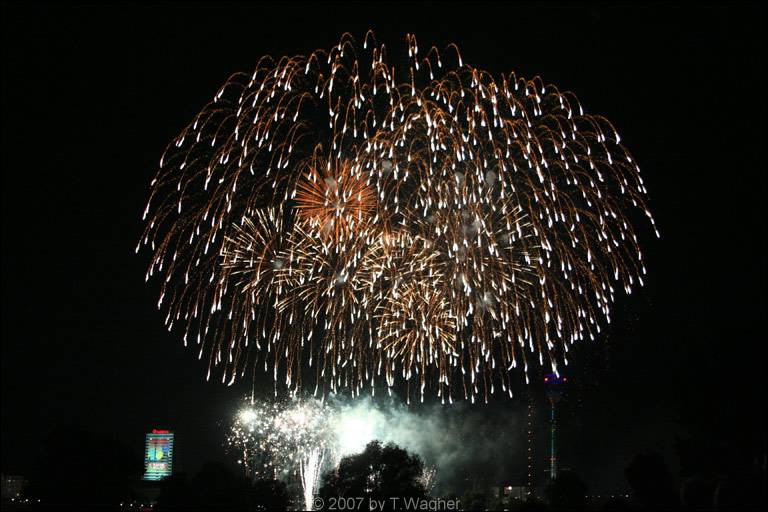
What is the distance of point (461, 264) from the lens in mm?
33250

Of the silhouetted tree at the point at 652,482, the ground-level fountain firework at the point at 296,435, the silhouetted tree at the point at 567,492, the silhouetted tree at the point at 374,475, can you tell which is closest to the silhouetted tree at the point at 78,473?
the silhouetted tree at the point at 374,475

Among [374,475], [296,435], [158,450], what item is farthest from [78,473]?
[158,450]

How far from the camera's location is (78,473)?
27.9m

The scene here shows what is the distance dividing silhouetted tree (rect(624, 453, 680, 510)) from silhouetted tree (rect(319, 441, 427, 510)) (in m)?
8.20

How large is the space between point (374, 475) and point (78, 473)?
10017 mm

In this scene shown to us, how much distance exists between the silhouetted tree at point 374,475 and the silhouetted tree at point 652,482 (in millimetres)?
8196

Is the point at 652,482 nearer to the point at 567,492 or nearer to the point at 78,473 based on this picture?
the point at 567,492

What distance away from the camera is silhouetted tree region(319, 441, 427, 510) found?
29.7 metres

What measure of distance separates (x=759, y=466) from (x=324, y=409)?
138ft

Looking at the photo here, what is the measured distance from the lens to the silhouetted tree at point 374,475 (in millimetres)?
29703

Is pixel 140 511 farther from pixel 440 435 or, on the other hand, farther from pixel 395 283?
pixel 440 435

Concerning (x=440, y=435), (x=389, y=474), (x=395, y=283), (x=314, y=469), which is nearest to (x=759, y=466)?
(x=389, y=474)

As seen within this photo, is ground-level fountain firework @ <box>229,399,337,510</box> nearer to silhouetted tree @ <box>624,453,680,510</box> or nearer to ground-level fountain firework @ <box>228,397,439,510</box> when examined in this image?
ground-level fountain firework @ <box>228,397,439,510</box>

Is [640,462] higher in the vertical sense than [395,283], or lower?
lower
